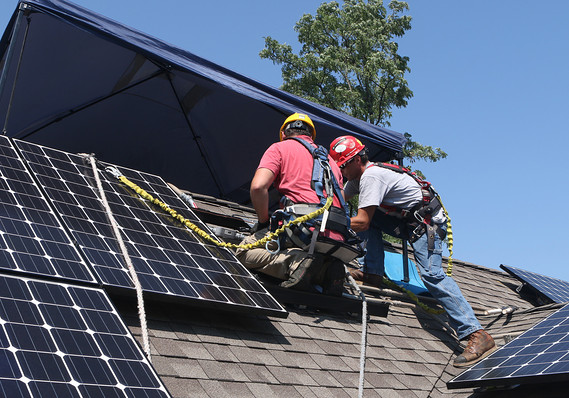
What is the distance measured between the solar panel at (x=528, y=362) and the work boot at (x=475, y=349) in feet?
0.49

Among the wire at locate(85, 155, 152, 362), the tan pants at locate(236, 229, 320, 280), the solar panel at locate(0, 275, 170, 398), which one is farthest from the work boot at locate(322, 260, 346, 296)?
the solar panel at locate(0, 275, 170, 398)

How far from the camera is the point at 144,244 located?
4.72 m

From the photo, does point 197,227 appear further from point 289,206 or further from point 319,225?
point 319,225

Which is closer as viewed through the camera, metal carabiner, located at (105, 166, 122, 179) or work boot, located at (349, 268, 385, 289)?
metal carabiner, located at (105, 166, 122, 179)

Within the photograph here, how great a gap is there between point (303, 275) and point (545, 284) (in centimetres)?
471

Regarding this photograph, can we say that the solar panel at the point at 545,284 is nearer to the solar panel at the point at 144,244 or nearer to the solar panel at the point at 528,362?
A: the solar panel at the point at 528,362

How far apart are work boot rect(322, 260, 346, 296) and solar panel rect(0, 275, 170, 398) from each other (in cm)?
239

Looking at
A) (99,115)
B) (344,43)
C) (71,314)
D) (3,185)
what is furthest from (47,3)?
(344,43)

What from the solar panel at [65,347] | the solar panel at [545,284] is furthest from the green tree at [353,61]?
the solar panel at [65,347]

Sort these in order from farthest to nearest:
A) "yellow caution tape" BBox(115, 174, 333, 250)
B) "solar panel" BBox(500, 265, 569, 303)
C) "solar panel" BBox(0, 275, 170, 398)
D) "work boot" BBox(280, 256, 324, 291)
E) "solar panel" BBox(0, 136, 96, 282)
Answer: "solar panel" BBox(500, 265, 569, 303)
"work boot" BBox(280, 256, 324, 291)
"yellow caution tape" BBox(115, 174, 333, 250)
"solar panel" BBox(0, 136, 96, 282)
"solar panel" BBox(0, 275, 170, 398)

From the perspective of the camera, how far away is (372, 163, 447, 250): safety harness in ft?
20.7

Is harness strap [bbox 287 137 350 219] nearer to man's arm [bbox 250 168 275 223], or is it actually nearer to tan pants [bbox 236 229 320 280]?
man's arm [bbox 250 168 275 223]

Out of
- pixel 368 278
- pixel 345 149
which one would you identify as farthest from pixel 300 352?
pixel 345 149

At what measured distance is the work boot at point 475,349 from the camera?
5556 mm
